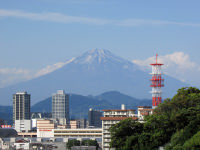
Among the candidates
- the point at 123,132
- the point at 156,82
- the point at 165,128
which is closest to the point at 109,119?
the point at 156,82

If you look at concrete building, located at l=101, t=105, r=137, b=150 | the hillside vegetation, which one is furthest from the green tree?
concrete building, located at l=101, t=105, r=137, b=150

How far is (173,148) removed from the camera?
7719 centimetres

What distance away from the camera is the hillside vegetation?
8756 cm

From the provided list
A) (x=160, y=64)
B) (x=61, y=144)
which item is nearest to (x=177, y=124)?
(x=160, y=64)

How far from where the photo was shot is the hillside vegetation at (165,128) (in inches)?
3447

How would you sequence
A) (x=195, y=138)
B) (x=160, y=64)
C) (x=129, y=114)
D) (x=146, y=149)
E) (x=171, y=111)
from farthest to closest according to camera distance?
(x=129, y=114), (x=160, y=64), (x=171, y=111), (x=146, y=149), (x=195, y=138)

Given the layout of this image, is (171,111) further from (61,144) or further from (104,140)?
(61,144)

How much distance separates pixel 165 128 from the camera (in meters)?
91.1

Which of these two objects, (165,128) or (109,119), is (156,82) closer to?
(109,119)

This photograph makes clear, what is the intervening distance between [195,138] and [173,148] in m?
4.07

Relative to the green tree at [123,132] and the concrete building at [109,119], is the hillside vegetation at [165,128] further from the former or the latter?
the concrete building at [109,119]

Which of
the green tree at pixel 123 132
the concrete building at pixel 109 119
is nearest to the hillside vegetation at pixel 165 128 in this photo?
the green tree at pixel 123 132

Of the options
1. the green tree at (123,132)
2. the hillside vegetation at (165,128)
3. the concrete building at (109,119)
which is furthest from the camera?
the concrete building at (109,119)

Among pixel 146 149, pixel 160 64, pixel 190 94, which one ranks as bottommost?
pixel 146 149
